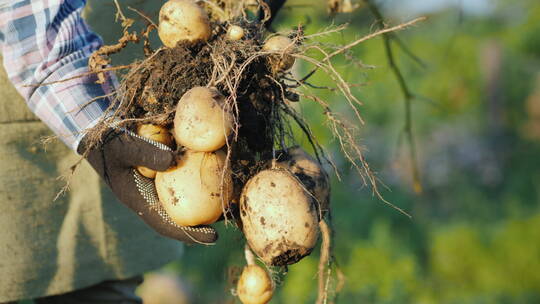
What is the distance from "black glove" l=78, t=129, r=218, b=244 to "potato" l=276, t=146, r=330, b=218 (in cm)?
24

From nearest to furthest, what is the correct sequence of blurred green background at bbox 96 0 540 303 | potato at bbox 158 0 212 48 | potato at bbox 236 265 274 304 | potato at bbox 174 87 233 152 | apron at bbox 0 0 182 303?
potato at bbox 174 87 233 152 < potato at bbox 158 0 212 48 < potato at bbox 236 265 274 304 < apron at bbox 0 0 182 303 < blurred green background at bbox 96 0 540 303

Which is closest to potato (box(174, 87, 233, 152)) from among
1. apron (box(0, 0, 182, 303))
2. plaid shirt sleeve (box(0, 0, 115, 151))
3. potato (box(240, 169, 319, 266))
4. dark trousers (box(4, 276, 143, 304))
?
potato (box(240, 169, 319, 266))

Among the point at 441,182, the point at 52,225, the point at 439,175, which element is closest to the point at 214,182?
the point at 52,225

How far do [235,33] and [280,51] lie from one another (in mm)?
140

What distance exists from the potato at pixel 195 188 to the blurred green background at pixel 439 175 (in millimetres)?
340

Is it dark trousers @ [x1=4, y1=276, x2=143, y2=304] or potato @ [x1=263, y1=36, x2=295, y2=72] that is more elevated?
potato @ [x1=263, y1=36, x2=295, y2=72]

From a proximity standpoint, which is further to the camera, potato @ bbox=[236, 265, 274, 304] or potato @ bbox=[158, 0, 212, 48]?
potato @ bbox=[236, 265, 274, 304]

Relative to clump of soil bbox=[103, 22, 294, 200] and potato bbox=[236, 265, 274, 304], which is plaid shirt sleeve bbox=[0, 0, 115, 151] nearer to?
clump of soil bbox=[103, 22, 294, 200]

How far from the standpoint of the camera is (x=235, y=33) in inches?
56.9

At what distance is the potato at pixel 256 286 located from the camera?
1499 millimetres

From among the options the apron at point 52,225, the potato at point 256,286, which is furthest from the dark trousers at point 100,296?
the potato at point 256,286

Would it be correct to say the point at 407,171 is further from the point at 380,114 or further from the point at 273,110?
the point at 273,110

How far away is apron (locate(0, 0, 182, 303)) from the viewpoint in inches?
66.9

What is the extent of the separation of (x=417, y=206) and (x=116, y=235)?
4208mm
